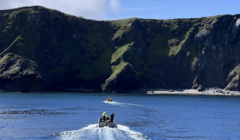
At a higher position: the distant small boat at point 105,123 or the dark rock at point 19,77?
the dark rock at point 19,77

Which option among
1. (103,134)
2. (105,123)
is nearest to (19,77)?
(105,123)

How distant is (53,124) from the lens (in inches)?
2744

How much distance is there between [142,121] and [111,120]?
14.0 metres

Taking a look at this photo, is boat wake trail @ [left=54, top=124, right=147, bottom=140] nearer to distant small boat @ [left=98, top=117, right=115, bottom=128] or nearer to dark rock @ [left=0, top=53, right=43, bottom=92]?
distant small boat @ [left=98, top=117, right=115, bottom=128]

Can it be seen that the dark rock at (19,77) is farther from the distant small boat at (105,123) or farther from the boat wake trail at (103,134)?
the boat wake trail at (103,134)

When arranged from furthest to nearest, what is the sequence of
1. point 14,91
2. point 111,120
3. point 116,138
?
point 14,91
point 111,120
point 116,138

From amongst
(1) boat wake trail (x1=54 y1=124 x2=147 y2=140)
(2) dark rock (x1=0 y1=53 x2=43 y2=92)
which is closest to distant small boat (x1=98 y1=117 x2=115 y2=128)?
(1) boat wake trail (x1=54 y1=124 x2=147 y2=140)

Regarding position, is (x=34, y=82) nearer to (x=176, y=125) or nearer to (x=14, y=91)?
(x=14, y=91)

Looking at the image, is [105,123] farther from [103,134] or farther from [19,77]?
[19,77]

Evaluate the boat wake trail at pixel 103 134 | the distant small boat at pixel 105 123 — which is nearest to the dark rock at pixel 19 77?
the distant small boat at pixel 105 123

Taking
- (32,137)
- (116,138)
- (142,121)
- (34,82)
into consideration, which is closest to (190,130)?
(142,121)

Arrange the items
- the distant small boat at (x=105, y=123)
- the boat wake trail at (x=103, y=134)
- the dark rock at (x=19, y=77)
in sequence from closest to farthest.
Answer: the boat wake trail at (x=103, y=134) < the distant small boat at (x=105, y=123) < the dark rock at (x=19, y=77)

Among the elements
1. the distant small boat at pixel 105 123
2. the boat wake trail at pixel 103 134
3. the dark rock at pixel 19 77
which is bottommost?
the boat wake trail at pixel 103 134

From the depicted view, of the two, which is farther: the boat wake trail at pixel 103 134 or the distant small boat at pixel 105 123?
the distant small boat at pixel 105 123
